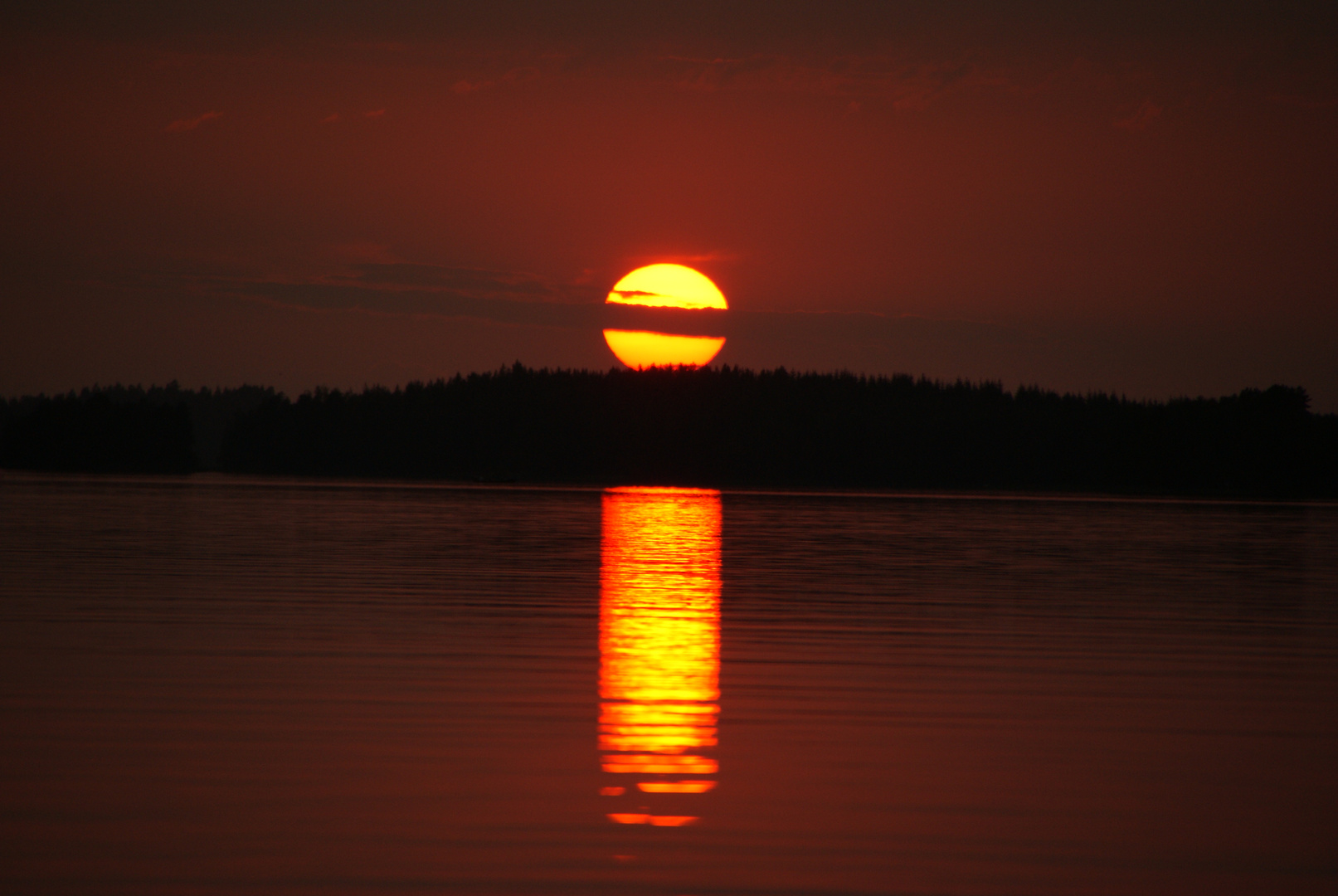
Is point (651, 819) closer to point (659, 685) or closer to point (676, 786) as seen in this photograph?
point (676, 786)

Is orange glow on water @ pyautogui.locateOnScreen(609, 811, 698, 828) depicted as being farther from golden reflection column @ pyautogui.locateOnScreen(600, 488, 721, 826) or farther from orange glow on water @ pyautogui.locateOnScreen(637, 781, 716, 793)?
orange glow on water @ pyautogui.locateOnScreen(637, 781, 716, 793)

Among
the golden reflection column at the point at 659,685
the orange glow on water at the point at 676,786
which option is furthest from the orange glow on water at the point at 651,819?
the orange glow on water at the point at 676,786

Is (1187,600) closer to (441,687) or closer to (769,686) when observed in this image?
(769,686)

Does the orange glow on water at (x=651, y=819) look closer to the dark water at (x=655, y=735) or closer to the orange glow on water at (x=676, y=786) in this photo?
the dark water at (x=655, y=735)

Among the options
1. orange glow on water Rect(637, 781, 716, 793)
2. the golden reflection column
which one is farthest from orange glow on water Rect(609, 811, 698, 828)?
orange glow on water Rect(637, 781, 716, 793)

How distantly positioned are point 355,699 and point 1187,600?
15642 mm

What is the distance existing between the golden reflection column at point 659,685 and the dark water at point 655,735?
0.18 feet

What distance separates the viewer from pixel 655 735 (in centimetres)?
1097

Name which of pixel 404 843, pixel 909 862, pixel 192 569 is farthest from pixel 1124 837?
pixel 192 569

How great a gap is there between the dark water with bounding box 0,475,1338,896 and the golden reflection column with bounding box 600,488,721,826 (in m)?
0.05

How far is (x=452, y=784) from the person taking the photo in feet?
30.0

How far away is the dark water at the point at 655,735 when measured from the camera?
7.59 m

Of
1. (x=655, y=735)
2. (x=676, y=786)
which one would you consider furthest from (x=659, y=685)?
(x=676, y=786)

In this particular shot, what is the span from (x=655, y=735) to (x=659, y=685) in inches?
96.9
